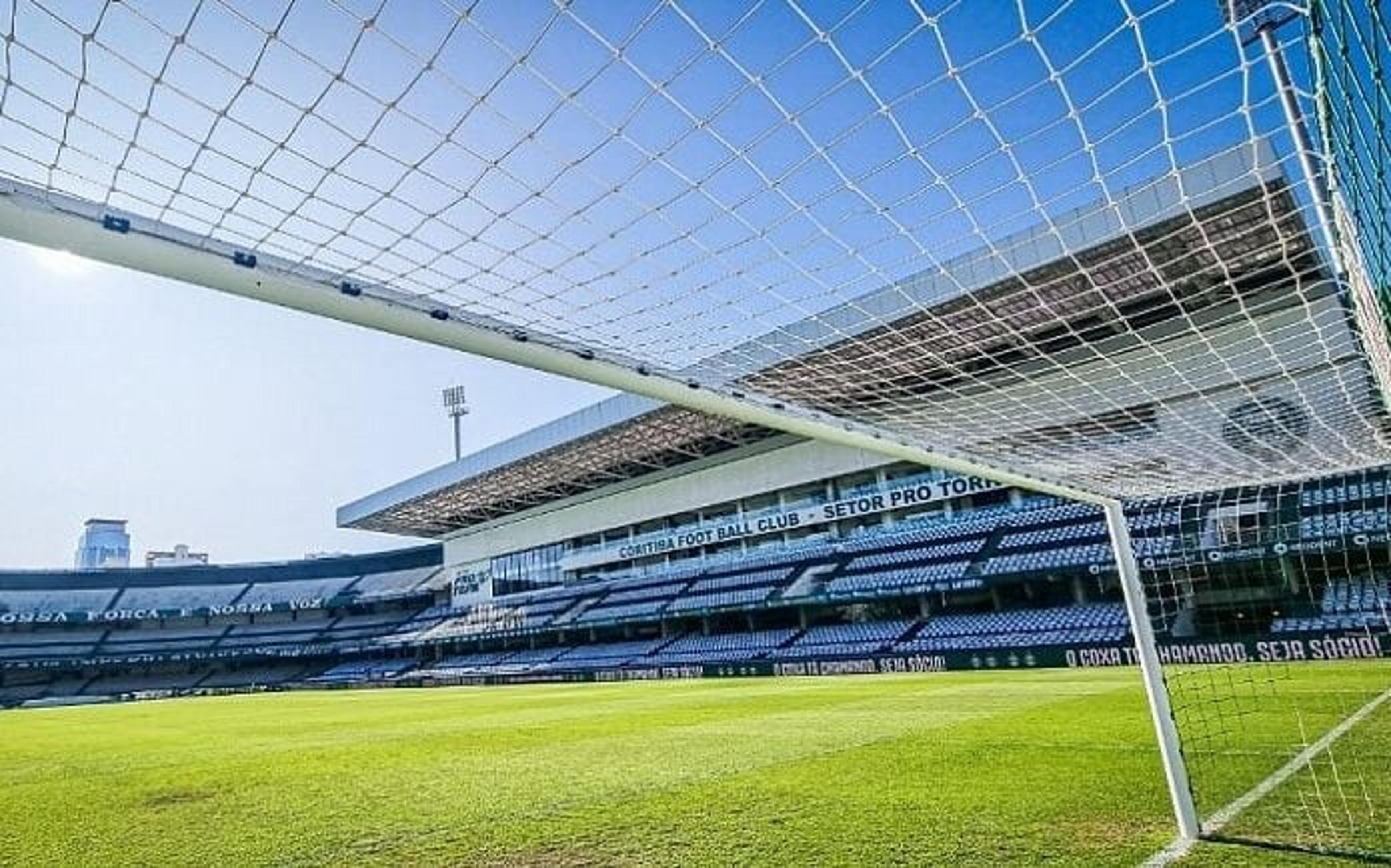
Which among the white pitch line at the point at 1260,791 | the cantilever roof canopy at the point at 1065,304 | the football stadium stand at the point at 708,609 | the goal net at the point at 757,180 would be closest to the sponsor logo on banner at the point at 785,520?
the football stadium stand at the point at 708,609

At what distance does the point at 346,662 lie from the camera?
164 feet

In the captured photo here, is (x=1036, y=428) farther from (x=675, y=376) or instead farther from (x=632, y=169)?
(x=632, y=169)

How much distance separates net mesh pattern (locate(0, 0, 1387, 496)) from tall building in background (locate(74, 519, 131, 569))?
150 meters

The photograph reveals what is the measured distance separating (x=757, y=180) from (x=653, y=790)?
4.80 metres

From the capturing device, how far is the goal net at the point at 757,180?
2.28m

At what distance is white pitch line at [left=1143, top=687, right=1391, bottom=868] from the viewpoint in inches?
139

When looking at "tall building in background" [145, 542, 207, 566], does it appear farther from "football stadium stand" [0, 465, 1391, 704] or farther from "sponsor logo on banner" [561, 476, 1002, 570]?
"sponsor logo on banner" [561, 476, 1002, 570]

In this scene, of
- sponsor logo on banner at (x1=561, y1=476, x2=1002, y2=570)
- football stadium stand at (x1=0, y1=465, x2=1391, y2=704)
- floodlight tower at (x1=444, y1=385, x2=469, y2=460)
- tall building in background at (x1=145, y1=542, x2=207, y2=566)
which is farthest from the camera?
tall building in background at (x1=145, y1=542, x2=207, y2=566)

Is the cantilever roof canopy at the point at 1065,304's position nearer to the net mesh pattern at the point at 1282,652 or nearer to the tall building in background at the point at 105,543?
the net mesh pattern at the point at 1282,652

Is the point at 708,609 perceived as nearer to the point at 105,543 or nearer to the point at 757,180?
the point at 757,180

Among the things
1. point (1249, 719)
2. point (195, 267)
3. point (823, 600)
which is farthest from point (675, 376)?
point (823, 600)

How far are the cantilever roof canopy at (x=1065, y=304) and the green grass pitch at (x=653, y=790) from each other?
219cm

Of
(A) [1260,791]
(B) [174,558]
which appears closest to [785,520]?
(A) [1260,791]

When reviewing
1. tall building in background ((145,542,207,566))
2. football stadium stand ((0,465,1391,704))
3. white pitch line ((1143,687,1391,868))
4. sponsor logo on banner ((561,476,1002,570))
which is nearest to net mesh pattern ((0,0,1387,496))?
white pitch line ((1143,687,1391,868))
